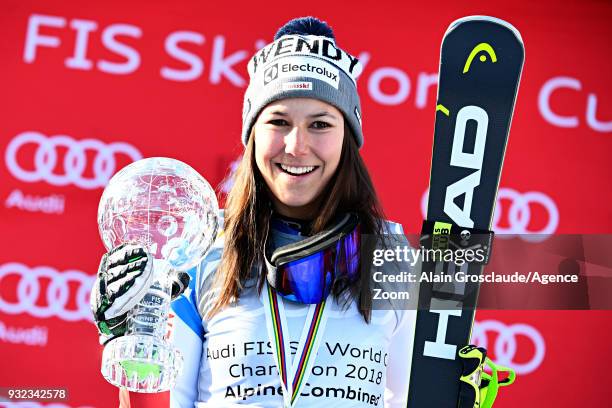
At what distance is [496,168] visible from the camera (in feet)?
7.59

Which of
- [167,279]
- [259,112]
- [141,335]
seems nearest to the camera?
[141,335]

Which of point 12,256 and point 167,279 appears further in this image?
point 12,256

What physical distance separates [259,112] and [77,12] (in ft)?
6.53

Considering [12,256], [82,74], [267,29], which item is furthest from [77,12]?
[12,256]

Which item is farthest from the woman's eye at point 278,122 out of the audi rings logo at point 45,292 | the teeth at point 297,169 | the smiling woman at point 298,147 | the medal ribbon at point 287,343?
the audi rings logo at point 45,292

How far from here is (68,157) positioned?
3.72 meters

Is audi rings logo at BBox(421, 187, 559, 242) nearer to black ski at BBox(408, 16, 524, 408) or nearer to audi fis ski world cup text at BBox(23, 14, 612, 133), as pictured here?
audi fis ski world cup text at BBox(23, 14, 612, 133)

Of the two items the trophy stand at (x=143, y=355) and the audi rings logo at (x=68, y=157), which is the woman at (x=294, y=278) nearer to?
the trophy stand at (x=143, y=355)

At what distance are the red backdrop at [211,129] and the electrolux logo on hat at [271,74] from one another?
1637 mm

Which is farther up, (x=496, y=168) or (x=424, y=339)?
(x=496, y=168)

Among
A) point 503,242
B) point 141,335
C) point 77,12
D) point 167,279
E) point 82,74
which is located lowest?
point 141,335

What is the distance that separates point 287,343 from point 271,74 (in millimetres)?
620

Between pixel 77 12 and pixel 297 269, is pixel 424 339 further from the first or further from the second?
pixel 77 12

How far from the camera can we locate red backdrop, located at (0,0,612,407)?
3.68 m
